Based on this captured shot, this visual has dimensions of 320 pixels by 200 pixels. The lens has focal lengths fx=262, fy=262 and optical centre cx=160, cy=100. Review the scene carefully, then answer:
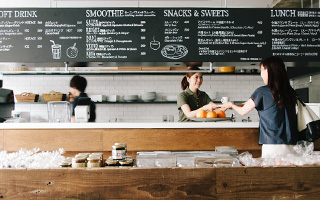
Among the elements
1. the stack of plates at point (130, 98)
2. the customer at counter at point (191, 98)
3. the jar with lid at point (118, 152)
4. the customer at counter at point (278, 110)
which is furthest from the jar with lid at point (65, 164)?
the stack of plates at point (130, 98)

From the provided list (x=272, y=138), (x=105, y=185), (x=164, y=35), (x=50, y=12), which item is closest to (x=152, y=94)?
(x=164, y=35)

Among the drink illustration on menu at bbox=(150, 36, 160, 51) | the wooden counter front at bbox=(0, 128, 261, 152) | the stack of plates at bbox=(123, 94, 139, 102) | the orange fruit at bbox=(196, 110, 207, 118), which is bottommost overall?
the wooden counter front at bbox=(0, 128, 261, 152)

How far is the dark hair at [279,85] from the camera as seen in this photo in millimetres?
2152

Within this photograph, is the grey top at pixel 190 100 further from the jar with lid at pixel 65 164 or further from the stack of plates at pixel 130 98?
the jar with lid at pixel 65 164

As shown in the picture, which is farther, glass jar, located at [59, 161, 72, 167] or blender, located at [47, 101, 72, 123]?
blender, located at [47, 101, 72, 123]

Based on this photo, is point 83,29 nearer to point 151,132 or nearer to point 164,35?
point 164,35

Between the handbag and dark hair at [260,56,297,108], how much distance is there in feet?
0.36

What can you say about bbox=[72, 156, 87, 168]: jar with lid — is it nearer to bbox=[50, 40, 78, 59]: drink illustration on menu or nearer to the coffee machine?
bbox=[50, 40, 78, 59]: drink illustration on menu

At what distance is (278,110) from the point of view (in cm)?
220

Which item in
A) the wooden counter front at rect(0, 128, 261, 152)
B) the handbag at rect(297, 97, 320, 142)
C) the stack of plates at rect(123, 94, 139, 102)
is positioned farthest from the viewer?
the stack of plates at rect(123, 94, 139, 102)

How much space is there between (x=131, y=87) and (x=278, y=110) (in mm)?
3566

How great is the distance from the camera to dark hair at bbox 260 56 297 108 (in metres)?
2.15

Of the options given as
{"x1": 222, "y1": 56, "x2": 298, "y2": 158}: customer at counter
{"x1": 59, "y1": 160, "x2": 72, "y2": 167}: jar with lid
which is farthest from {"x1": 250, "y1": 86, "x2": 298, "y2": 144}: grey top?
{"x1": 59, "y1": 160, "x2": 72, "y2": 167}: jar with lid

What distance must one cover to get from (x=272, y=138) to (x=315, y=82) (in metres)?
2.44
